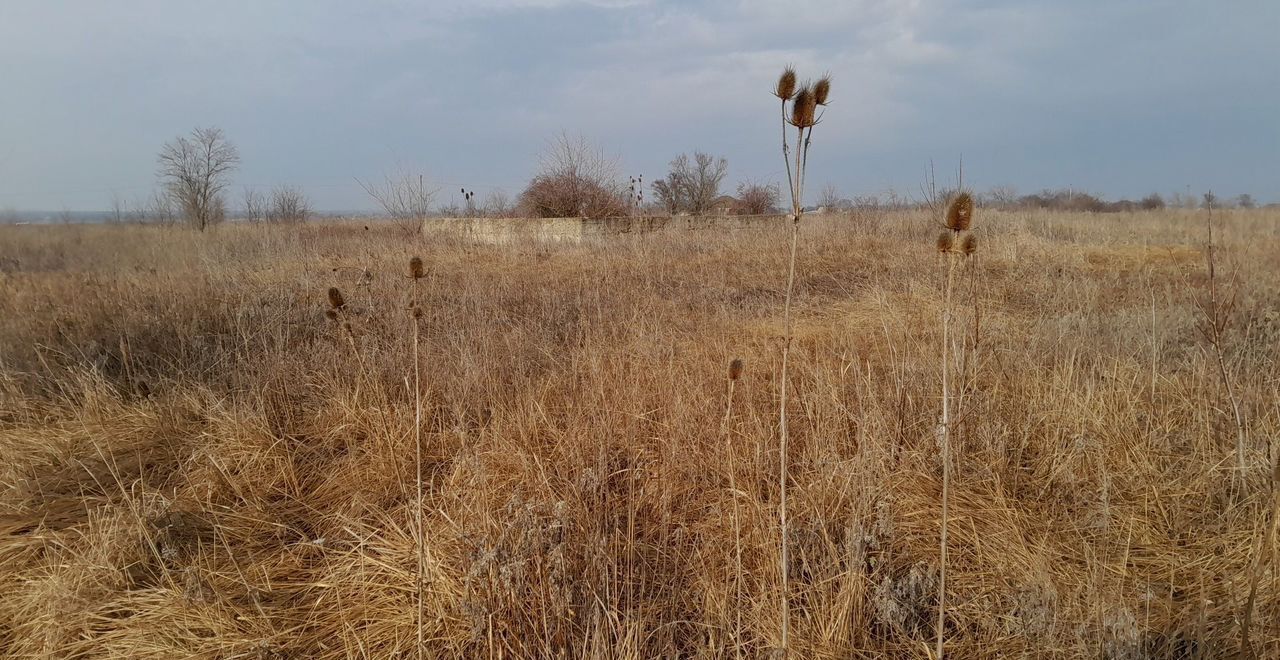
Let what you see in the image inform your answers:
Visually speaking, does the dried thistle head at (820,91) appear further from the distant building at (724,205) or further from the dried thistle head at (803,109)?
the distant building at (724,205)

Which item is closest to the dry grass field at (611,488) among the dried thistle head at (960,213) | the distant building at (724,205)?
the dried thistle head at (960,213)

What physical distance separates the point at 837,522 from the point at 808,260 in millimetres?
7245

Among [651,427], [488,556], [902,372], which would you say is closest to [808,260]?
[902,372]

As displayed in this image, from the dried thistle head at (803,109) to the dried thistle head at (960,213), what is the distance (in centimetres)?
34

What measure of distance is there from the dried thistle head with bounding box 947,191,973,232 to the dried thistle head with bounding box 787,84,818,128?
340 millimetres

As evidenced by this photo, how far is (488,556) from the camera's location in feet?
5.41

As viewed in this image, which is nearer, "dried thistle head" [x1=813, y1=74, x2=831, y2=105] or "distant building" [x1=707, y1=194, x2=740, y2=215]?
"dried thistle head" [x1=813, y1=74, x2=831, y2=105]

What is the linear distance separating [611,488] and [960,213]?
175 centimetres

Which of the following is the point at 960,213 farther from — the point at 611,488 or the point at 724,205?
the point at 724,205

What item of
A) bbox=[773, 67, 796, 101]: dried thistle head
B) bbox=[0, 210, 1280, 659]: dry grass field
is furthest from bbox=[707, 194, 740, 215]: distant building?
bbox=[773, 67, 796, 101]: dried thistle head

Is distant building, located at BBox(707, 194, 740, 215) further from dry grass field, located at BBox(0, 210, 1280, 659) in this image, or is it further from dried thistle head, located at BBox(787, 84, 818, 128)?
dried thistle head, located at BBox(787, 84, 818, 128)

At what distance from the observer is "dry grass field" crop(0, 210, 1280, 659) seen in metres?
1.66

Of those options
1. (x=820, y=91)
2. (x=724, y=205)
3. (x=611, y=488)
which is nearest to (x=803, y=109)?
(x=820, y=91)

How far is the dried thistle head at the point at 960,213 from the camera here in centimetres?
114
